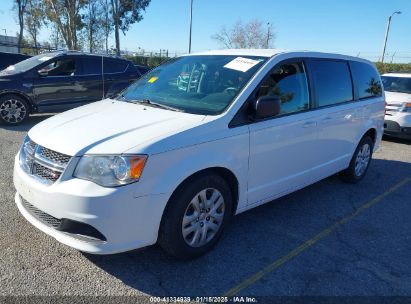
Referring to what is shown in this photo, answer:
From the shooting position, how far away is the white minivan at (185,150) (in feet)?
9.13

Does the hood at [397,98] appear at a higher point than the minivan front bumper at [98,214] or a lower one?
higher

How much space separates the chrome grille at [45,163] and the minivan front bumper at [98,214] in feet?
0.25

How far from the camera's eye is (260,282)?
3.10m

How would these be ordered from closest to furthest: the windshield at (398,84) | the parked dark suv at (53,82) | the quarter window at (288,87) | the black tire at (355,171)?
the quarter window at (288,87), the black tire at (355,171), the parked dark suv at (53,82), the windshield at (398,84)

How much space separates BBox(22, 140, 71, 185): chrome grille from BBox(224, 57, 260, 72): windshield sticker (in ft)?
6.19

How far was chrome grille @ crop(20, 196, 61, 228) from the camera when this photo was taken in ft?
9.67

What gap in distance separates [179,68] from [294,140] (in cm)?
152

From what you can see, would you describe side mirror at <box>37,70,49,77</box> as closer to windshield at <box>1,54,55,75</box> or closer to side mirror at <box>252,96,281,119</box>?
windshield at <box>1,54,55,75</box>

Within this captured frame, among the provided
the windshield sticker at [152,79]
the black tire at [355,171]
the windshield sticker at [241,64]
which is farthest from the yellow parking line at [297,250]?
the windshield sticker at [152,79]

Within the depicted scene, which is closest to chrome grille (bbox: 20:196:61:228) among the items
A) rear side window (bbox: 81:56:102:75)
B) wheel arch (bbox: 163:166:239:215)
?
wheel arch (bbox: 163:166:239:215)

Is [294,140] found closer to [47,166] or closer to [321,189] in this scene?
[321,189]

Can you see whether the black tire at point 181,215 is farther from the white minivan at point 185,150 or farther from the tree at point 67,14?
the tree at point 67,14

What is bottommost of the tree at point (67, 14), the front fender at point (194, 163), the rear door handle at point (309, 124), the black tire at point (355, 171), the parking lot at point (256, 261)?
the parking lot at point (256, 261)

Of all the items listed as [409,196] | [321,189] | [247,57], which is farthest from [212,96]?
[409,196]
